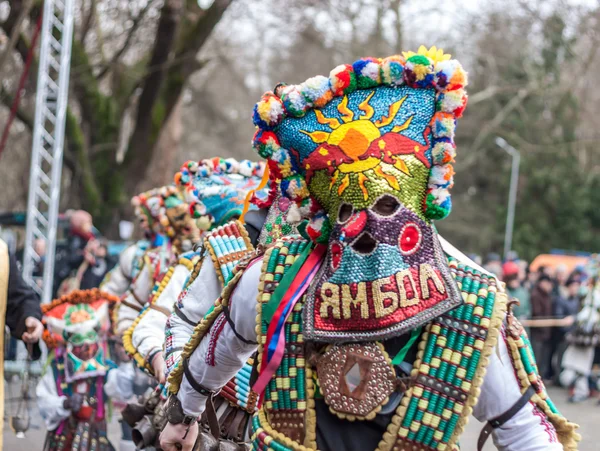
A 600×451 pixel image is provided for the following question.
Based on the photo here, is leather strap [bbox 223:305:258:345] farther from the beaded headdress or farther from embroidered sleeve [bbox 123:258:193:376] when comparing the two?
the beaded headdress

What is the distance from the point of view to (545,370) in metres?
15.0

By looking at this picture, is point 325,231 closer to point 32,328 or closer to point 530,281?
point 32,328

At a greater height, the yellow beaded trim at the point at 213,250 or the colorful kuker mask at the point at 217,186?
the colorful kuker mask at the point at 217,186

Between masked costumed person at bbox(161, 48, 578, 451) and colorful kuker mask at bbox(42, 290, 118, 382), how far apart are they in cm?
392

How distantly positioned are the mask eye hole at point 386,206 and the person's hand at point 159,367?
2.05 metres

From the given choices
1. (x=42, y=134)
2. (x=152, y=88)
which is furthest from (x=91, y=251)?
(x=152, y=88)

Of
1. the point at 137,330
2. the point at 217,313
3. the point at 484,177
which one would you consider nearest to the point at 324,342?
the point at 217,313

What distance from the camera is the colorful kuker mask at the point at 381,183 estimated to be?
2.38 metres

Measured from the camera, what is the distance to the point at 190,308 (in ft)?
12.0

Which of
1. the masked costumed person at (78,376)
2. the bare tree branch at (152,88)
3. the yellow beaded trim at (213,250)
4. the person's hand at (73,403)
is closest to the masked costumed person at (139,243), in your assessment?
the masked costumed person at (78,376)

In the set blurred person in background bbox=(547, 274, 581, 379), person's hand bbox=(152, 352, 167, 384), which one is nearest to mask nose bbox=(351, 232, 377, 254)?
person's hand bbox=(152, 352, 167, 384)

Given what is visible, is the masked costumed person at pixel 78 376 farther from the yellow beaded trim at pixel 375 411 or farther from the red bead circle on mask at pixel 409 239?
the red bead circle on mask at pixel 409 239

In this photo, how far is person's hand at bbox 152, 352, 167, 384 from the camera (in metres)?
4.21

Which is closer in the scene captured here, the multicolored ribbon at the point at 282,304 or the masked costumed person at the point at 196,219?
the multicolored ribbon at the point at 282,304
